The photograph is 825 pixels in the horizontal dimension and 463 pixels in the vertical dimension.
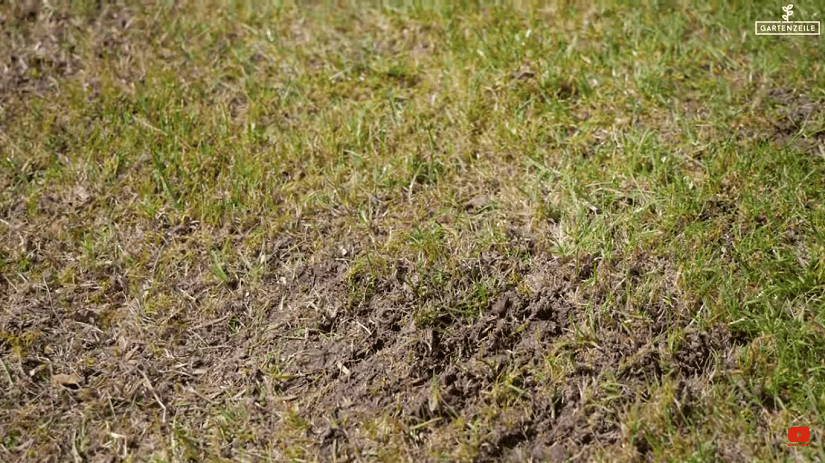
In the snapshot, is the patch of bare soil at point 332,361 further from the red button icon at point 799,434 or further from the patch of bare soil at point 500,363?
the red button icon at point 799,434

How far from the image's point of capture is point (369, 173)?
3.61 meters

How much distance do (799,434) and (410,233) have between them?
1557mm

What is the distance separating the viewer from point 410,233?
3322 mm

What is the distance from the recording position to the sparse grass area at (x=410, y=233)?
9.26ft

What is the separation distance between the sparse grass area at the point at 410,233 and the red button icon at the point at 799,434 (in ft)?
0.09

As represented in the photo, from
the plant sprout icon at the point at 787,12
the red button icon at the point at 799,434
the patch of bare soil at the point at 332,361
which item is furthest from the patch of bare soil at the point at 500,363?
the plant sprout icon at the point at 787,12

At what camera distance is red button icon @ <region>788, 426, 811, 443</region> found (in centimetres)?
267

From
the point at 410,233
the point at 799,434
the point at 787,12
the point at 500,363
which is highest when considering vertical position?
the point at 787,12

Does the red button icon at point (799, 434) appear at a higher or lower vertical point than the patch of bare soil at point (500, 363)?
lower

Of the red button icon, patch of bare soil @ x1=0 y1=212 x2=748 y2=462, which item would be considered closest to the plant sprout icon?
patch of bare soil @ x1=0 y1=212 x2=748 y2=462

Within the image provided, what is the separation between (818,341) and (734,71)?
156 cm

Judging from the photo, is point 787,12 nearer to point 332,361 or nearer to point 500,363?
point 500,363

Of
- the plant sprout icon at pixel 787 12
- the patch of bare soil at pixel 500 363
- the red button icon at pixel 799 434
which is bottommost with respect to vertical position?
the red button icon at pixel 799 434

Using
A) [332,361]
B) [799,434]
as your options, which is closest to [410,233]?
[332,361]
